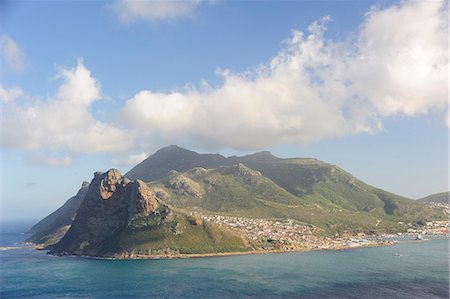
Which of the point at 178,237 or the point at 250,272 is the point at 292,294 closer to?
the point at 250,272

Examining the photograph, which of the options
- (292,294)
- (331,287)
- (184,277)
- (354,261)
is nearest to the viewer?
(292,294)

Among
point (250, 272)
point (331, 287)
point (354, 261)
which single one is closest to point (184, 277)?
point (250, 272)

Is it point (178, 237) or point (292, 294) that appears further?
point (178, 237)

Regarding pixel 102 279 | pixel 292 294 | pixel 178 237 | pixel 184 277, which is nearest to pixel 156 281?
pixel 184 277

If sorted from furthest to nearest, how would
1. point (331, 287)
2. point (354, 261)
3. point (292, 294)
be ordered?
1. point (354, 261)
2. point (331, 287)
3. point (292, 294)

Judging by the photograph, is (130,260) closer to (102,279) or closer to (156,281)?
(102,279)

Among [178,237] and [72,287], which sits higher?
[178,237]
